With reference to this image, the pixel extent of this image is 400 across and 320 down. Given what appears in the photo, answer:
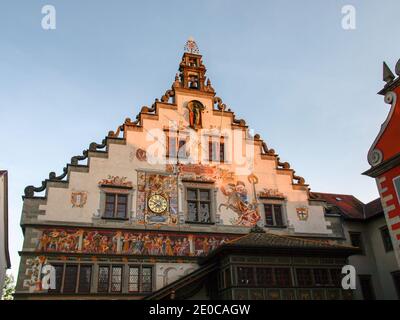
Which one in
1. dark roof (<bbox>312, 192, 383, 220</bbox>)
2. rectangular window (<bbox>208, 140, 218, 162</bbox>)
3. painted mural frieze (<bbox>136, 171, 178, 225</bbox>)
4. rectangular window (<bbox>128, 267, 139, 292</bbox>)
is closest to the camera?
rectangular window (<bbox>128, 267, 139, 292</bbox>)

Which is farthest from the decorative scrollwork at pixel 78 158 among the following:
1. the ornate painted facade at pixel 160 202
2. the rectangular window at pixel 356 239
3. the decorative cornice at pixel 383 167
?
the rectangular window at pixel 356 239

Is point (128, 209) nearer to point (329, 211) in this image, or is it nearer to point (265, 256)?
point (265, 256)

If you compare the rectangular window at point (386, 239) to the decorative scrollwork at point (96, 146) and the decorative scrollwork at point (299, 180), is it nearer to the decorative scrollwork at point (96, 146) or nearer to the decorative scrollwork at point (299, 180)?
the decorative scrollwork at point (299, 180)

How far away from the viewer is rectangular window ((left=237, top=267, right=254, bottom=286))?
1493 cm

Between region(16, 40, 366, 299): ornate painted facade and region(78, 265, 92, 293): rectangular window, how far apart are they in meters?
0.04

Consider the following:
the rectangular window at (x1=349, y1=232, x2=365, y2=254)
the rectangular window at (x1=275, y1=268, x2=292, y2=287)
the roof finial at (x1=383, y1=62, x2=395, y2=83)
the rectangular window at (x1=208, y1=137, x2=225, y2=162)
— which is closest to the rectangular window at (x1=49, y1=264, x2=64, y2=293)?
the rectangular window at (x1=275, y1=268, x2=292, y2=287)

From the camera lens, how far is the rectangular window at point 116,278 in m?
16.1

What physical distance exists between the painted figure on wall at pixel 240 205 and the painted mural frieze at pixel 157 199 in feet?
7.60

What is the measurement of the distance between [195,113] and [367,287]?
11833mm

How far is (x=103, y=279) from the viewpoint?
16047 mm

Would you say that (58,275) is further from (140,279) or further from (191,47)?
(191,47)

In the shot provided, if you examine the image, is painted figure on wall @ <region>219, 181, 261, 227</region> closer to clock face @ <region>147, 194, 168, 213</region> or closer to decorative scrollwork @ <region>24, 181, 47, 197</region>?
clock face @ <region>147, 194, 168, 213</region>

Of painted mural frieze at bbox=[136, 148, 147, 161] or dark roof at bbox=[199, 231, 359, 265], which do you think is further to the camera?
painted mural frieze at bbox=[136, 148, 147, 161]

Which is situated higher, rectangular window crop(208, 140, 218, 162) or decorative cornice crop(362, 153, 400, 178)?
rectangular window crop(208, 140, 218, 162)
